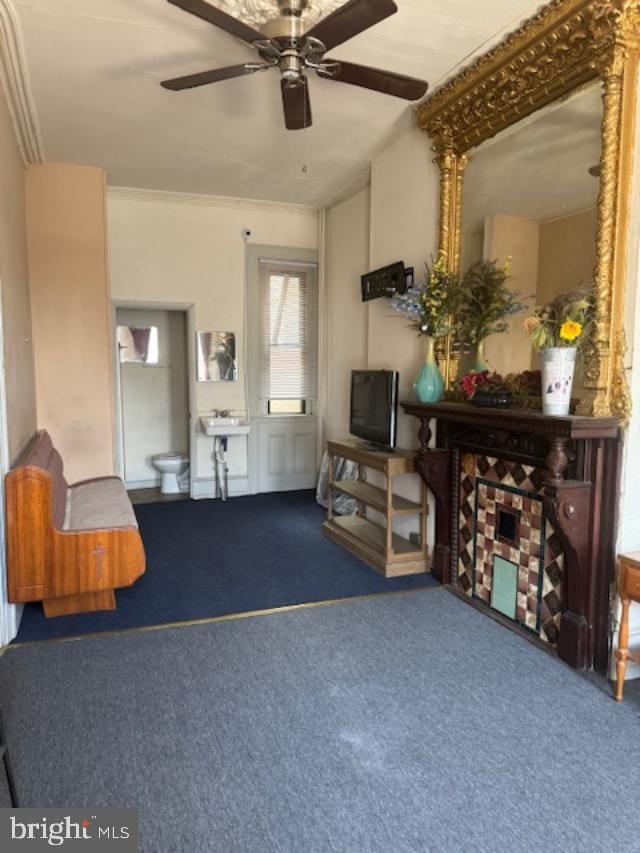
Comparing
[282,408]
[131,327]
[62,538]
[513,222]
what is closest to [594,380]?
[513,222]

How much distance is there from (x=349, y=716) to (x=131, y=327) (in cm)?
537

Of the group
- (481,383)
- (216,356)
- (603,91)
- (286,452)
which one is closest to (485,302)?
(481,383)

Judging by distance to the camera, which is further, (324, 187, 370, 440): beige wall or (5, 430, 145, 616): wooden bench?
(324, 187, 370, 440): beige wall

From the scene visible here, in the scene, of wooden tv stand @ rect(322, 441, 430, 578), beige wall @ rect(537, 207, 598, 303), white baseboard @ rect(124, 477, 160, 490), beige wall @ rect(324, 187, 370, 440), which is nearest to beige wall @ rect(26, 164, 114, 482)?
white baseboard @ rect(124, 477, 160, 490)

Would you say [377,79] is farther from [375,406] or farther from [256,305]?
[256,305]

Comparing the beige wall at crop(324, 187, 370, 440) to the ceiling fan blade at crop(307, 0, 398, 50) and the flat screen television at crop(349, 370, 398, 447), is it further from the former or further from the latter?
the ceiling fan blade at crop(307, 0, 398, 50)

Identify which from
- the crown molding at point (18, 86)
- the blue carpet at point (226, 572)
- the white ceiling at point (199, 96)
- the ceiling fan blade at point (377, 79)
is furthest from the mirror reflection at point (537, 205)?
the crown molding at point (18, 86)

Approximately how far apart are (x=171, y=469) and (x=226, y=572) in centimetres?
263

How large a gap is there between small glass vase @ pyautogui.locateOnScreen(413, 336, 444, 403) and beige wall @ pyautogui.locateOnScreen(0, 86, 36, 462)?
97.8 inches

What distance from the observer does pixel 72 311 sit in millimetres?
4820

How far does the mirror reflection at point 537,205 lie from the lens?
266cm

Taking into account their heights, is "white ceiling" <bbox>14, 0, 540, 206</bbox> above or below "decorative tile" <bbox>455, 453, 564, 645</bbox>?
above

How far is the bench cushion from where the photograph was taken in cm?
332

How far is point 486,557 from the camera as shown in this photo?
3.32 meters
